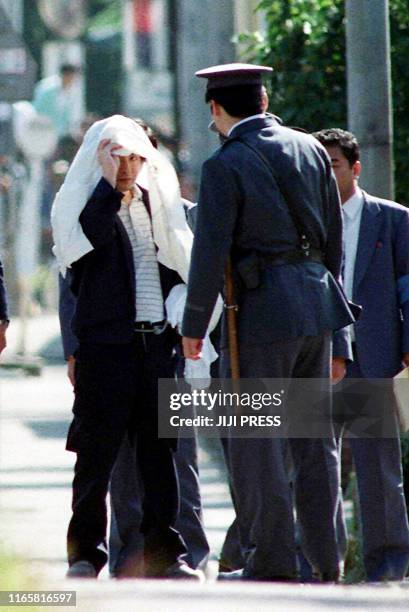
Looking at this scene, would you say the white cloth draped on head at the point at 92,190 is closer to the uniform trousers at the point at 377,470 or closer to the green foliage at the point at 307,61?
the uniform trousers at the point at 377,470

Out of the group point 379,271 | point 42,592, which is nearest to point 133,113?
point 379,271

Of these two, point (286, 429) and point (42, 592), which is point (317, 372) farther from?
point (42, 592)

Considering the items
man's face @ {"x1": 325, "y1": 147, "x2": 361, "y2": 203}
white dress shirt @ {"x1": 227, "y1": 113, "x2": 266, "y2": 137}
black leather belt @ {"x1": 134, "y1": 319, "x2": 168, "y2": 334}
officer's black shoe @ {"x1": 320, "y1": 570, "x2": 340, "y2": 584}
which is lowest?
officer's black shoe @ {"x1": 320, "y1": 570, "x2": 340, "y2": 584}

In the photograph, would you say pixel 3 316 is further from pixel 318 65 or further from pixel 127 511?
pixel 318 65

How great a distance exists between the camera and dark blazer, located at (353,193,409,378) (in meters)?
8.07

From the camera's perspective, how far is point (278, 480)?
6996mm

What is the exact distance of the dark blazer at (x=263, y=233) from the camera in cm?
693

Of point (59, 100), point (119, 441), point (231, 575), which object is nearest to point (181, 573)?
point (231, 575)

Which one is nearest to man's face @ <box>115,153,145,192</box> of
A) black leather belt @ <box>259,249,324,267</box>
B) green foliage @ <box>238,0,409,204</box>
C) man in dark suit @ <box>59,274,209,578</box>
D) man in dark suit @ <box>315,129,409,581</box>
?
man in dark suit @ <box>59,274,209,578</box>

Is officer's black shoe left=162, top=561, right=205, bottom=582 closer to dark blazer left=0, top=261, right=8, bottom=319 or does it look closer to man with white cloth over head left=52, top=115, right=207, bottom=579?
man with white cloth over head left=52, top=115, right=207, bottom=579

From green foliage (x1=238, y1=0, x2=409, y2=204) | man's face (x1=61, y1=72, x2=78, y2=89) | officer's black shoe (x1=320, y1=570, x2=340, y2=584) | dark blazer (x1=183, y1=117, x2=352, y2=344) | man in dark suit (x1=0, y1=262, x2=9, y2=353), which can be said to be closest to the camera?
dark blazer (x1=183, y1=117, x2=352, y2=344)

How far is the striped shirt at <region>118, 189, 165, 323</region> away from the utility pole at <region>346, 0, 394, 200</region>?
1.87m

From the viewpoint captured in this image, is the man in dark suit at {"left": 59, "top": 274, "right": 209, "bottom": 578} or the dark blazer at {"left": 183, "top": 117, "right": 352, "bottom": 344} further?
the man in dark suit at {"left": 59, "top": 274, "right": 209, "bottom": 578}

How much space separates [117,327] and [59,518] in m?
2.62
